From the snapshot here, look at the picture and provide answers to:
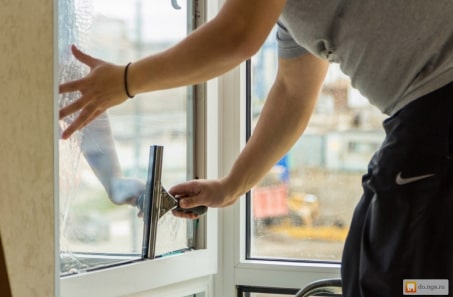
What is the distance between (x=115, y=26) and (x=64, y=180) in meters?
0.33

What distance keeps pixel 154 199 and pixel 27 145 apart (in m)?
0.49

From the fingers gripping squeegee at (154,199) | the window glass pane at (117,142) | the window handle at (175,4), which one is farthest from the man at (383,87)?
the window handle at (175,4)

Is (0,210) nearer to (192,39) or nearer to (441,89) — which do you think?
(192,39)

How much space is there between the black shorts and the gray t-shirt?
47 mm

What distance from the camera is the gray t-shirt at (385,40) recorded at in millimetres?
1102

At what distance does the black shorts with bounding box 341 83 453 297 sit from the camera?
3.53ft

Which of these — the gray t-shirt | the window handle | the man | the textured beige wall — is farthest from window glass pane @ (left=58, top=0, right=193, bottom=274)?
the gray t-shirt

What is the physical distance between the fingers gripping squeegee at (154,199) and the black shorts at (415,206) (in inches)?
17.8

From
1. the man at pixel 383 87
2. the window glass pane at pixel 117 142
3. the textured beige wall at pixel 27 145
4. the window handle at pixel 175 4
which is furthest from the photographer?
the window handle at pixel 175 4

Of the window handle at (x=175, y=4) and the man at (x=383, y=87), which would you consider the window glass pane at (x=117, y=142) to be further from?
the man at (x=383, y=87)

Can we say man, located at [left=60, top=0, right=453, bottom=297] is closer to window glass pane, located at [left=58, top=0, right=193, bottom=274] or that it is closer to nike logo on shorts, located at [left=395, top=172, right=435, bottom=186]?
nike logo on shorts, located at [left=395, top=172, right=435, bottom=186]

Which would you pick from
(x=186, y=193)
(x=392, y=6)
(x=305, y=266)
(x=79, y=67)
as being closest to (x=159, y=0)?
(x=79, y=67)

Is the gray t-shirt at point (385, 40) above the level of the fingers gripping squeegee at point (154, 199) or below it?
above

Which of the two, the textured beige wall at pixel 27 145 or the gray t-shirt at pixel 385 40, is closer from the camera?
the textured beige wall at pixel 27 145
